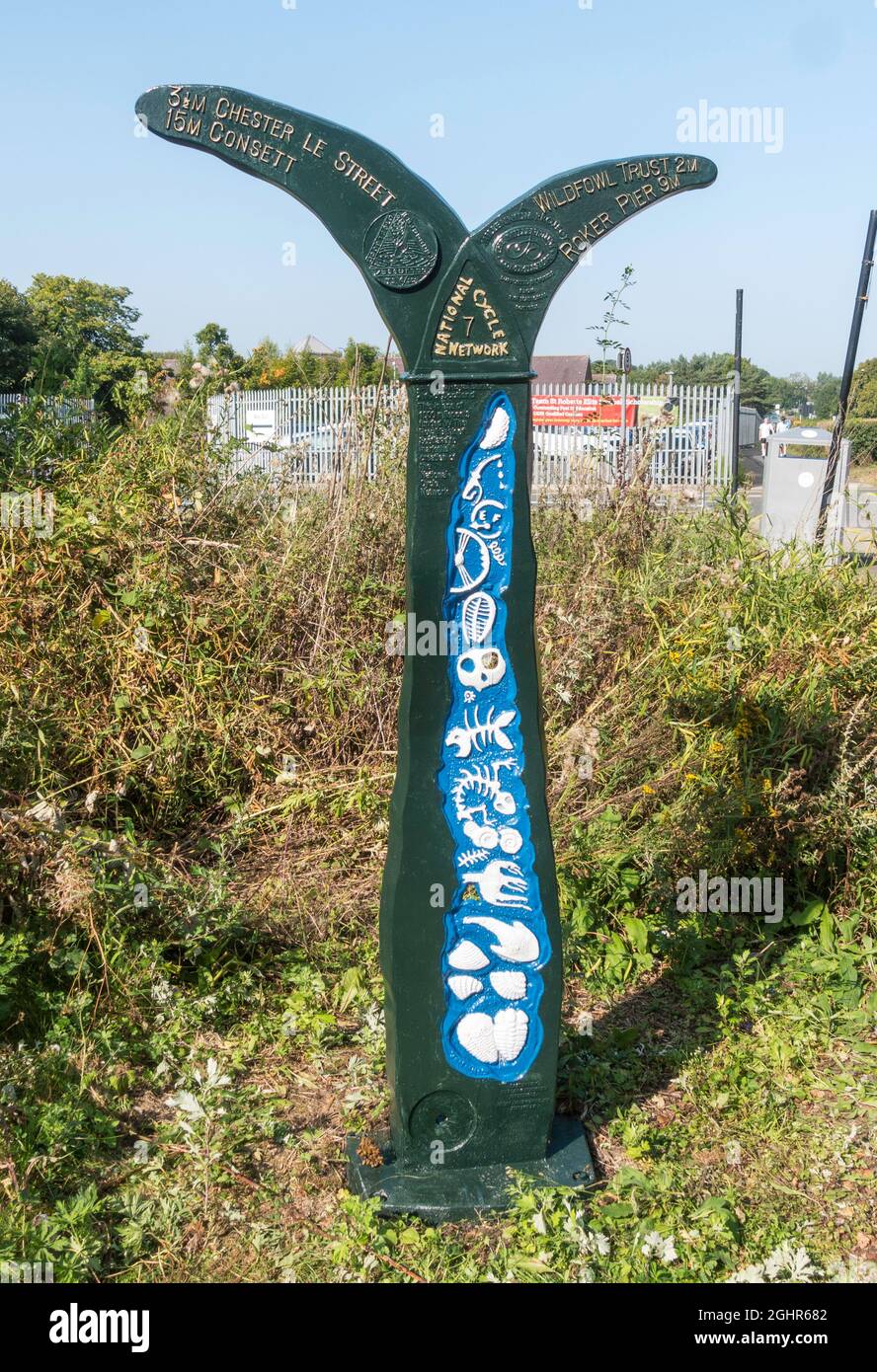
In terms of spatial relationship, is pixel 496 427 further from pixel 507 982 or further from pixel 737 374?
pixel 737 374

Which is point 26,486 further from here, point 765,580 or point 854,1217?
point 854,1217

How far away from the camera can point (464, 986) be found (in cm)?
304

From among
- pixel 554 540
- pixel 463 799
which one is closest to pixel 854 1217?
pixel 463 799

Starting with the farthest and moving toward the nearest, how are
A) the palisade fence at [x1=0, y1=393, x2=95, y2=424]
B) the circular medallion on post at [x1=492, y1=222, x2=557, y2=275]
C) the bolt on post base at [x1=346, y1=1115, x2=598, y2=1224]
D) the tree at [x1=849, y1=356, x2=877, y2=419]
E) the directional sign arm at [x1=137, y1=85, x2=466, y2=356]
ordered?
1. the tree at [x1=849, y1=356, x2=877, y2=419]
2. the palisade fence at [x1=0, y1=393, x2=95, y2=424]
3. the bolt on post base at [x1=346, y1=1115, x2=598, y2=1224]
4. the circular medallion on post at [x1=492, y1=222, x2=557, y2=275]
5. the directional sign arm at [x1=137, y1=85, x2=466, y2=356]

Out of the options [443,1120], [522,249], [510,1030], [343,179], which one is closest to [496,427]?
[522,249]

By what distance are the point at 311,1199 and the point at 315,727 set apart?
2220 millimetres

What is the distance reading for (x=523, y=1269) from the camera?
111 inches

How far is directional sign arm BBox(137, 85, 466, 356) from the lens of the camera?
2705mm

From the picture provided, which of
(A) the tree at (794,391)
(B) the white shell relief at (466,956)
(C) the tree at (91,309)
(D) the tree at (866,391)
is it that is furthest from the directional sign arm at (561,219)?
(A) the tree at (794,391)

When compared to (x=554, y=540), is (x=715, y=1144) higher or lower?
lower

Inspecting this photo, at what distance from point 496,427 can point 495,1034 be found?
156cm

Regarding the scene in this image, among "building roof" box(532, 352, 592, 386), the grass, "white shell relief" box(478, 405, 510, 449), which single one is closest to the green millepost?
"white shell relief" box(478, 405, 510, 449)

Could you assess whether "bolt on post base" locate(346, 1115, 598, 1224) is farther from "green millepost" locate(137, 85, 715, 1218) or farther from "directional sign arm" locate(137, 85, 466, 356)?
"directional sign arm" locate(137, 85, 466, 356)

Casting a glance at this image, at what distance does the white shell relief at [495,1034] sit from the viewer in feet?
10.00
